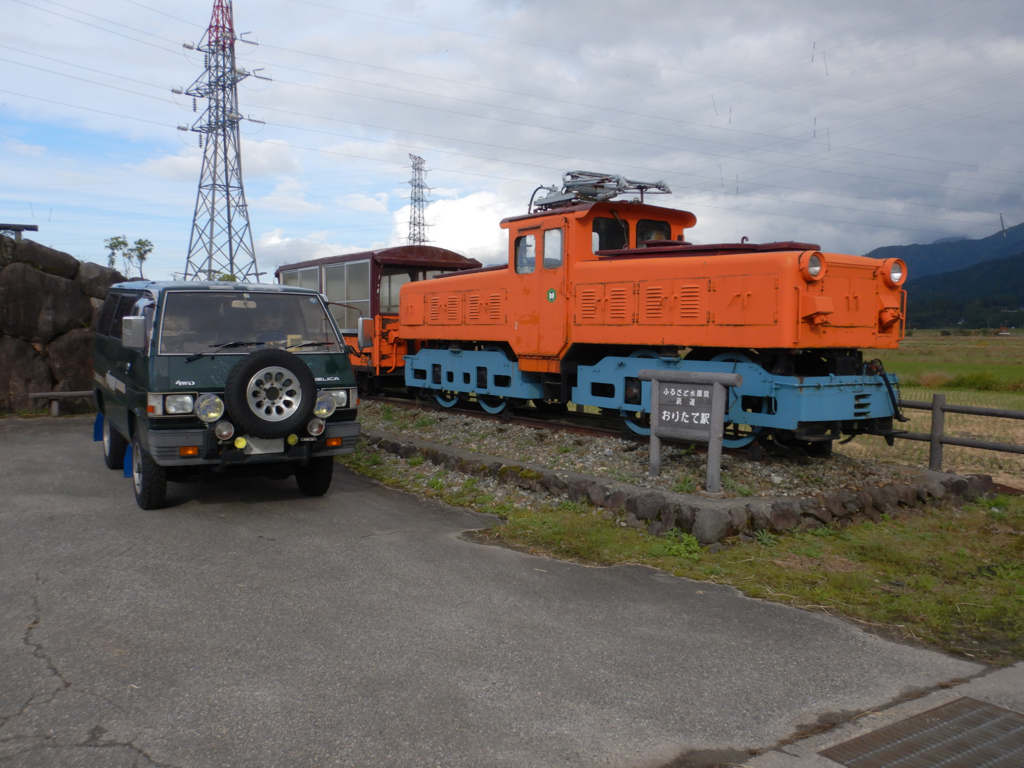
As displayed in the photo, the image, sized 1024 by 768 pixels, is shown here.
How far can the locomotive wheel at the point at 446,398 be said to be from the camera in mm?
12789

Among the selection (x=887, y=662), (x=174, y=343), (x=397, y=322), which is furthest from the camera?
(x=397, y=322)

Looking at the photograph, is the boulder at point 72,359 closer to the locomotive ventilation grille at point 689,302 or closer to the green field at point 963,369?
the locomotive ventilation grille at point 689,302

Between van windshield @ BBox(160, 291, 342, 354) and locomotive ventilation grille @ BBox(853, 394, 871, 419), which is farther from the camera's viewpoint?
locomotive ventilation grille @ BBox(853, 394, 871, 419)

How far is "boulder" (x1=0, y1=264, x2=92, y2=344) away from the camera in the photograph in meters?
14.1

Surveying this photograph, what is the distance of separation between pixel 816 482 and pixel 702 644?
11.7 ft

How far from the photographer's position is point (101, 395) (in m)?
9.59

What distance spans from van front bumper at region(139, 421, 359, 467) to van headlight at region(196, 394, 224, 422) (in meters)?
0.13

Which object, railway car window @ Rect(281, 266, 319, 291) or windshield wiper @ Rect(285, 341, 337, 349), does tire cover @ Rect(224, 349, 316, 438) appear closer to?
windshield wiper @ Rect(285, 341, 337, 349)

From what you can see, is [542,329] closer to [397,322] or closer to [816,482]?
[816,482]

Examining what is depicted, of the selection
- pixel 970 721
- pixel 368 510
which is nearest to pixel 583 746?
pixel 970 721

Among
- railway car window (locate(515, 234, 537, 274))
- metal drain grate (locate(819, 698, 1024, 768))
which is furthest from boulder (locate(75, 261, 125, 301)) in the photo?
metal drain grate (locate(819, 698, 1024, 768))

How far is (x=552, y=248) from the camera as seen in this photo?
32.8 ft

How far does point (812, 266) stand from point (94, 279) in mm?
13472

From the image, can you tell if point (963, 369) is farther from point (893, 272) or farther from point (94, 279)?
point (94, 279)
